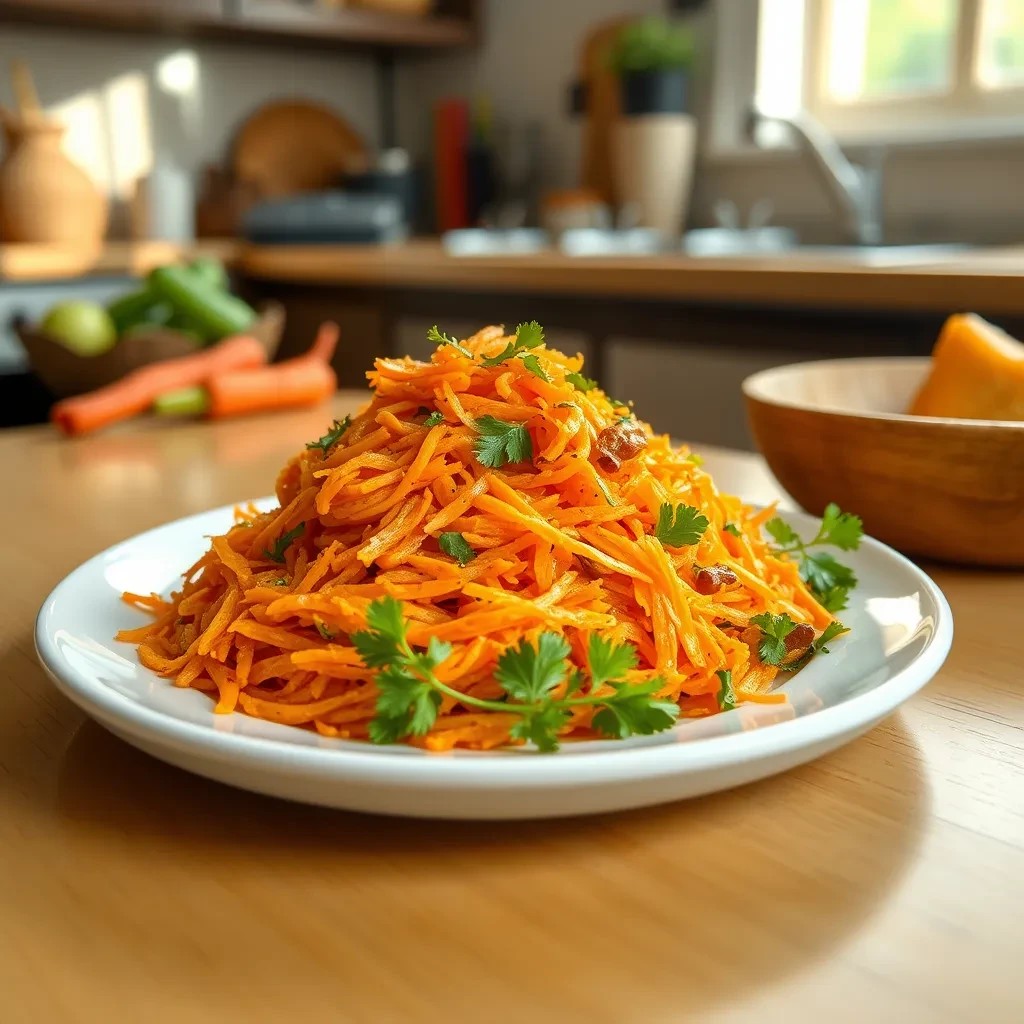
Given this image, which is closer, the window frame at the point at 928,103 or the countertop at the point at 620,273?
the countertop at the point at 620,273

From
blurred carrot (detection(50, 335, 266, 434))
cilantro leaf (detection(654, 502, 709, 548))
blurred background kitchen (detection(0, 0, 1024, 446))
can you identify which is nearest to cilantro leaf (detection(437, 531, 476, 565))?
cilantro leaf (detection(654, 502, 709, 548))

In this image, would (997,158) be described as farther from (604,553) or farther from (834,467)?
(604,553)

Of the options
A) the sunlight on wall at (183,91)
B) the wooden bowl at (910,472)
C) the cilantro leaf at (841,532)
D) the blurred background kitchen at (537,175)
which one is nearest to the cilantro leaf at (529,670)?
the cilantro leaf at (841,532)

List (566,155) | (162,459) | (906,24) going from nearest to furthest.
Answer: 1. (162,459)
2. (906,24)
3. (566,155)

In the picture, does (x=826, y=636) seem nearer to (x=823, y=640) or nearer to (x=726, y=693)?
(x=823, y=640)

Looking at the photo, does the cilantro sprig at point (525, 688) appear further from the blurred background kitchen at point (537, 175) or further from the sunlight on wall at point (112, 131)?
the sunlight on wall at point (112, 131)

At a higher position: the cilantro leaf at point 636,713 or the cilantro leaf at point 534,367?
the cilantro leaf at point 534,367

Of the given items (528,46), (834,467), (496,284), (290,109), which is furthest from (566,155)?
(834,467)
